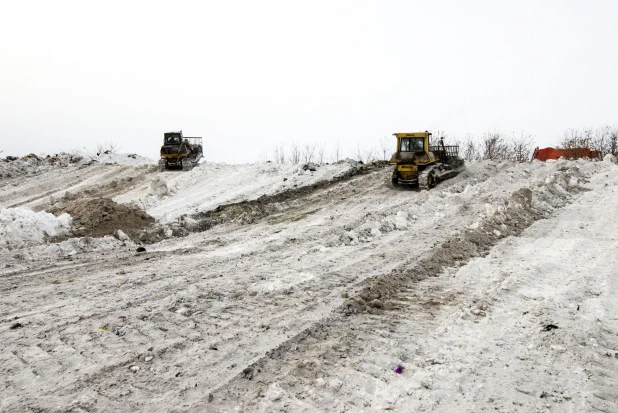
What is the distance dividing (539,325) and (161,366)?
3.76 metres

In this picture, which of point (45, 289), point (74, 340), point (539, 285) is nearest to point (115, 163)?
point (45, 289)

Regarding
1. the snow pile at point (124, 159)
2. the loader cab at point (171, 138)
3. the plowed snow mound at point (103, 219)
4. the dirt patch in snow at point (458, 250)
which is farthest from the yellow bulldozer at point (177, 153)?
the dirt patch in snow at point (458, 250)

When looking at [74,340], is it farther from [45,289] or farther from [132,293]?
[45,289]

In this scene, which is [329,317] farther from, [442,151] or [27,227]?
[442,151]

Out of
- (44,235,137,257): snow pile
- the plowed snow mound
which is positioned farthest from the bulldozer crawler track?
(44,235,137,257): snow pile

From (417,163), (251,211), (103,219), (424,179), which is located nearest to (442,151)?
(417,163)

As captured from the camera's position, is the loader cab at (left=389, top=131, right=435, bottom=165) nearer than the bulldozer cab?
Yes

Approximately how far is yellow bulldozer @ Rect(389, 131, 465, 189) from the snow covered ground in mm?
4882

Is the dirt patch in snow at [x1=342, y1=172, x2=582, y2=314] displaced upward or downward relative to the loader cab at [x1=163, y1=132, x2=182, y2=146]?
downward

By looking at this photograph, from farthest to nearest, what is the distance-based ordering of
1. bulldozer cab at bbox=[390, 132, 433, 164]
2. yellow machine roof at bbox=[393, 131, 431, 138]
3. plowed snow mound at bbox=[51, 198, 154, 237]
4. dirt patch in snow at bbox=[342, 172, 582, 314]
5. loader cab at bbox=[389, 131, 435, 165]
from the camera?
yellow machine roof at bbox=[393, 131, 431, 138] < bulldozer cab at bbox=[390, 132, 433, 164] < loader cab at bbox=[389, 131, 435, 165] < plowed snow mound at bbox=[51, 198, 154, 237] < dirt patch in snow at bbox=[342, 172, 582, 314]

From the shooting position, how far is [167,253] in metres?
8.57

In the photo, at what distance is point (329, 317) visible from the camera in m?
4.96

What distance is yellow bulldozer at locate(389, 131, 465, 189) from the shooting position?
599 inches

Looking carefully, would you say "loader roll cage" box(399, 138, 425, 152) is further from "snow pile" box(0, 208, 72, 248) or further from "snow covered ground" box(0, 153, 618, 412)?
"snow pile" box(0, 208, 72, 248)
